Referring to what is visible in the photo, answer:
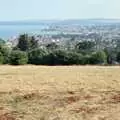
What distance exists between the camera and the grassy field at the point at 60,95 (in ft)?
36.0

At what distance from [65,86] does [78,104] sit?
3054 mm

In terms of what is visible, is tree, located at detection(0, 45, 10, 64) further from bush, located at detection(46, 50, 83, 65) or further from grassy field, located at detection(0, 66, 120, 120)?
grassy field, located at detection(0, 66, 120, 120)

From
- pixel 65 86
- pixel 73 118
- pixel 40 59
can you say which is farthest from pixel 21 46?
pixel 73 118

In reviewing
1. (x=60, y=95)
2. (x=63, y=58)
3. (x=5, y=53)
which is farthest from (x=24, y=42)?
(x=60, y=95)

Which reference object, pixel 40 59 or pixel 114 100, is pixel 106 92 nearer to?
pixel 114 100

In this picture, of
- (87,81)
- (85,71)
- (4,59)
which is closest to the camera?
(87,81)

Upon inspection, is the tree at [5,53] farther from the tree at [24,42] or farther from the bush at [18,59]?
the tree at [24,42]

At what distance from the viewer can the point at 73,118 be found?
1054cm

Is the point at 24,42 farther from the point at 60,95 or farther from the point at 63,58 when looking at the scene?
the point at 60,95

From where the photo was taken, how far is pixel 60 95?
1358 centimetres

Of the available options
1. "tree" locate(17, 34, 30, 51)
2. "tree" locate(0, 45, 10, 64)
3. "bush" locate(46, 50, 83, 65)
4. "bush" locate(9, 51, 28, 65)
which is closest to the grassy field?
"bush" locate(9, 51, 28, 65)

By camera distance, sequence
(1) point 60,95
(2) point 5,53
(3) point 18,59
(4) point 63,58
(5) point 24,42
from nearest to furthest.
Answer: (1) point 60,95 < (3) point 18,59 < (4) point 63,58 < (2) point 5,53 < (5) point 24,42

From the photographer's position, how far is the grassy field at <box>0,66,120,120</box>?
11.0 meters

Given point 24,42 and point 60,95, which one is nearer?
point 60,95
